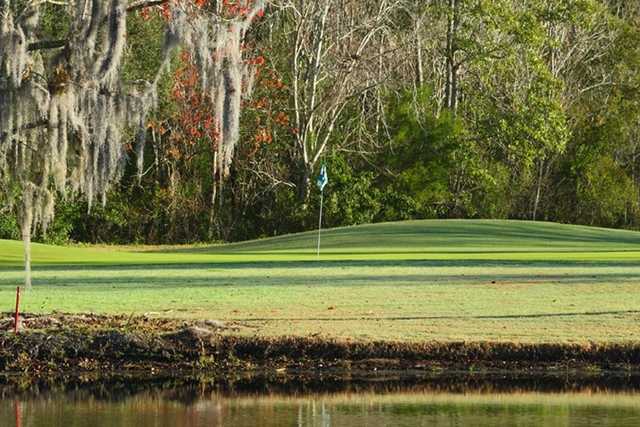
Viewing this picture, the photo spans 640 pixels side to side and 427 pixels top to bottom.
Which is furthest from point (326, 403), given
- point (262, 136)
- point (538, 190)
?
point (538, 190)

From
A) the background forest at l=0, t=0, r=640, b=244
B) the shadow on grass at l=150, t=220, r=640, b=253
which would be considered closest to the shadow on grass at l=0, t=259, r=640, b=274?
the shadow on grass at l=150, t=220, r=640, b=253

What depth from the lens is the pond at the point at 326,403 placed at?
16406 mm

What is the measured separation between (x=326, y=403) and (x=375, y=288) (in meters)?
10.7

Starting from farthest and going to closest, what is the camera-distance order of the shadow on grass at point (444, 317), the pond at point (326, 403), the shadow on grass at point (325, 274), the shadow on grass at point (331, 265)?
1. the shadow on grass at point (331, 265)
2. the shadow on grass at point (325, 274)
3. the shadow on grass at point (444, 317)
4. the pond at point (326, 403)

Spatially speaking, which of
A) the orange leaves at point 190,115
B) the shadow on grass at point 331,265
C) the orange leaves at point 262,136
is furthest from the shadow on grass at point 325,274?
the orange leaves at point 262,136

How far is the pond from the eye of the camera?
53.8ft

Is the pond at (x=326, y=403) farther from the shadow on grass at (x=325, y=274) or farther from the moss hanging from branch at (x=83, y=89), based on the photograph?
the shadow on grass at (x=325, y=274)

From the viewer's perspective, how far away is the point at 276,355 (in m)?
20.0

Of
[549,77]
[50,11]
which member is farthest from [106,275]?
[549,77]

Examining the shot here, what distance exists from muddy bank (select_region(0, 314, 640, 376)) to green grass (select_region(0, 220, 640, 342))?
16.0 inches

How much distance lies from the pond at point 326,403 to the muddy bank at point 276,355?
2.02ft

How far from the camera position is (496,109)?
197 ft

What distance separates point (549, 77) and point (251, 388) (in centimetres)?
4162

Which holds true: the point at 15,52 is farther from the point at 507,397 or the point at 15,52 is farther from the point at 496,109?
the point at 496,109
